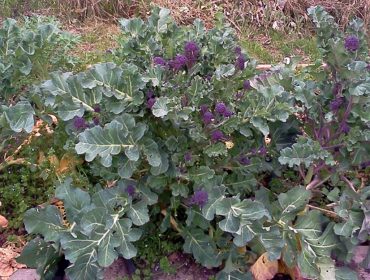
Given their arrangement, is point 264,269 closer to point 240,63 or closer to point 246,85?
point 246,85

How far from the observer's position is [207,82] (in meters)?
3.02

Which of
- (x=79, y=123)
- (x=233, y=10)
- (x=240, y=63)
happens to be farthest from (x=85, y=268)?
(x=233, y=10)

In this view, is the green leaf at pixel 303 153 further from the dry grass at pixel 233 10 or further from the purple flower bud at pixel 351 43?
the dry grass at pixel 233 10

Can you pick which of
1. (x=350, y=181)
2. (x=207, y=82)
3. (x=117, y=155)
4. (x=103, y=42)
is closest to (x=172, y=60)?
(x=207, y=82)

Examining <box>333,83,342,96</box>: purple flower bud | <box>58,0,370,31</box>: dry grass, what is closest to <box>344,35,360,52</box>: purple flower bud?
<box>333,83,342,96</box>: purple flower bud

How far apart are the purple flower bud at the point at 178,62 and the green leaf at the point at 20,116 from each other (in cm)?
77

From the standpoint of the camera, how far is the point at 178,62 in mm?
2941

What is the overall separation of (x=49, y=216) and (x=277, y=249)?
44.9 inches

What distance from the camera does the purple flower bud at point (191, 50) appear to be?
296 cm

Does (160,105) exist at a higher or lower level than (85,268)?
higher

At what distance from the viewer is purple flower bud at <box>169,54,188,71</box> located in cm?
294

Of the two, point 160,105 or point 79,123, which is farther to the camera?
point 79,123

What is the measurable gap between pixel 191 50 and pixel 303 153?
2.47ft

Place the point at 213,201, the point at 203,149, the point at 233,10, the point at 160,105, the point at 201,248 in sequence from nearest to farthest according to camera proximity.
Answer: the point at 160,105 → the point at 213,201 → the point at 203,149 → the point at 201,248 → the point at 233,10
